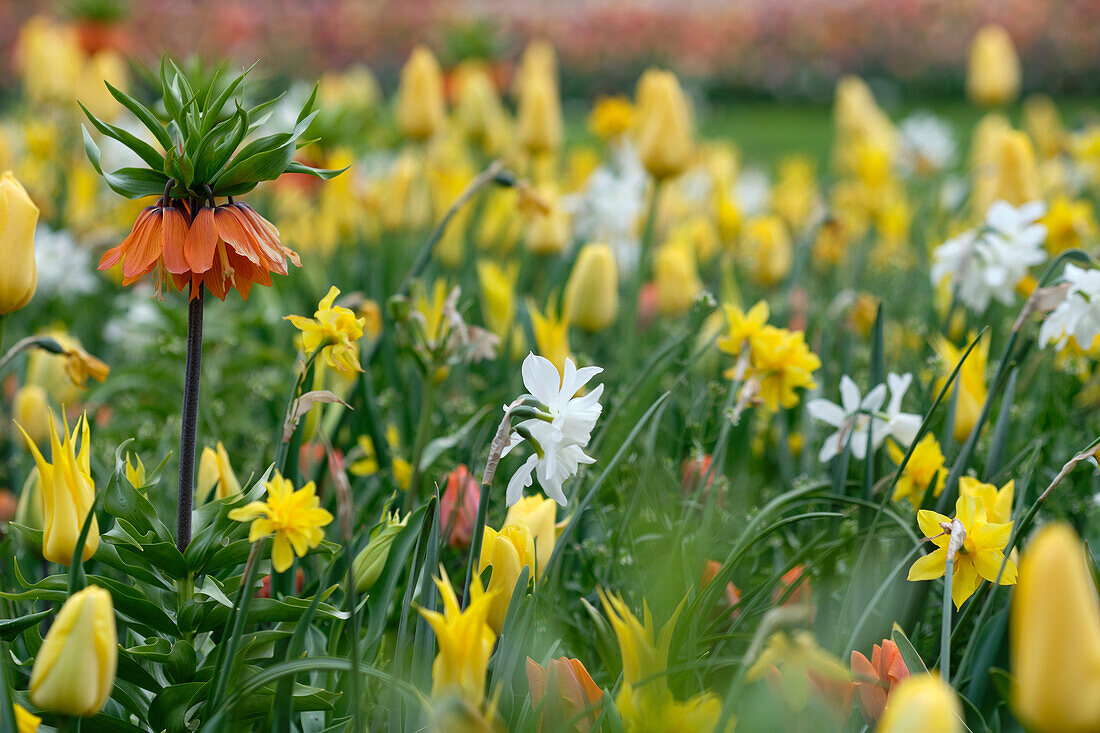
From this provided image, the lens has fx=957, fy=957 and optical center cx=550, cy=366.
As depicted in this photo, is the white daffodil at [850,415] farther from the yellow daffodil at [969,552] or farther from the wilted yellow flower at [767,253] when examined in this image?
the wilted yellow flower at [767,253]

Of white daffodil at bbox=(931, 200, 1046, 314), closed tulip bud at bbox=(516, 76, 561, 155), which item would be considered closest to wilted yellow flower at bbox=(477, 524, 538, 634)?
white daffodil at bbox=(931, 200, 1046, 314)

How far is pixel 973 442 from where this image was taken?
1.10 meters

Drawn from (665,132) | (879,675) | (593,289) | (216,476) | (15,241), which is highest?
(665,132)

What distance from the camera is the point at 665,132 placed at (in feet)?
6.47

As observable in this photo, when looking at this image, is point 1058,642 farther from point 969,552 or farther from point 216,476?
point 216,476

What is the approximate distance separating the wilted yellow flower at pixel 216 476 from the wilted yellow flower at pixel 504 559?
30cm

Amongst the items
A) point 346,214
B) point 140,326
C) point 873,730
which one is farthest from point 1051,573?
point 346,214

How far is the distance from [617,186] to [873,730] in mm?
1853

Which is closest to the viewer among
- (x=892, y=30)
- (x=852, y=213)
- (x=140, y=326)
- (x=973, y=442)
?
(x=973, y=442)

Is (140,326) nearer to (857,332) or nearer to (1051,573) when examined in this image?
(857,332)

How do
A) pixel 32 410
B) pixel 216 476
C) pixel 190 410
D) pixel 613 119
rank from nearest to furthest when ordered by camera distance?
pixel 190 410 → pixel 216 476 → pixel 32 410 → pixel 613 119

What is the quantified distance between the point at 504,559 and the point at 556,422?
0.40 feet

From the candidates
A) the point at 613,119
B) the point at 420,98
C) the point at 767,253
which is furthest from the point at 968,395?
the point at 613,119

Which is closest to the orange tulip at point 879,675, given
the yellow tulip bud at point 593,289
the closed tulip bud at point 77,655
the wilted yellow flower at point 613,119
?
the closed tulip bud at point 77,655
